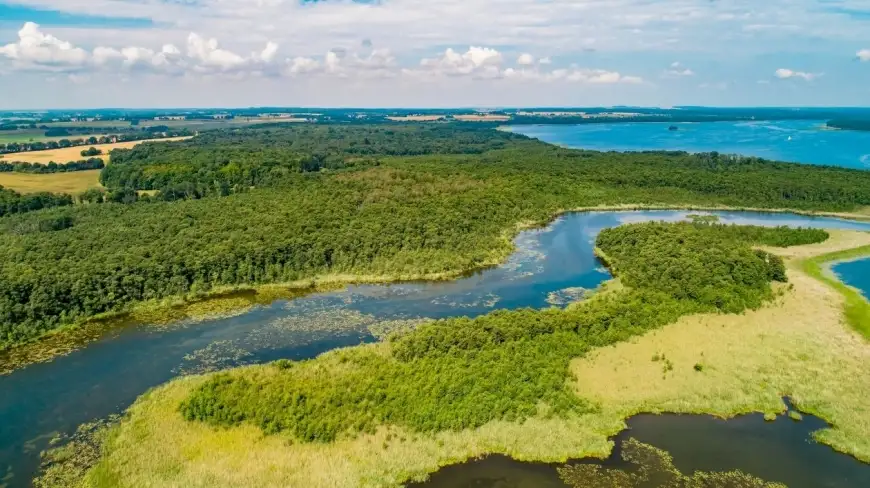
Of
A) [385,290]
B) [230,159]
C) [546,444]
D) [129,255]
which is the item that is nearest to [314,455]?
[546,444]

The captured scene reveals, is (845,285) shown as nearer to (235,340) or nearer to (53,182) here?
(235,340)

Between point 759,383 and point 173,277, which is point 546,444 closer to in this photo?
point 759,383

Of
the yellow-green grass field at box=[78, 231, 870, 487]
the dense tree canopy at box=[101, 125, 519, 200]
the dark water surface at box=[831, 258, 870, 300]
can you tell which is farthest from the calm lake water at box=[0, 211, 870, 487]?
the dense tree canopy at box=[101, 125, 519, 200]

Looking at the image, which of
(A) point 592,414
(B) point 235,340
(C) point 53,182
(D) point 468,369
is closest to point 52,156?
(C) point 53,182

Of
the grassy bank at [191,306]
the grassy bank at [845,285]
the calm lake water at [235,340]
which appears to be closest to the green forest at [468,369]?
the calm lake water at [235,340]

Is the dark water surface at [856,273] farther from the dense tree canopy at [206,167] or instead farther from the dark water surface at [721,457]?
the dense tree canopy at [206,167]

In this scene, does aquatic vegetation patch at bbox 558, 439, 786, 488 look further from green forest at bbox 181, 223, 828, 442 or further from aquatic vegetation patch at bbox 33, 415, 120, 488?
aquatic vegetation patch at bbox 33, 415, 120, 488
